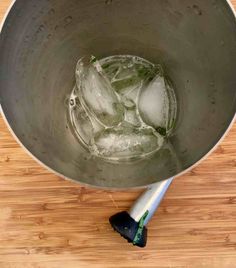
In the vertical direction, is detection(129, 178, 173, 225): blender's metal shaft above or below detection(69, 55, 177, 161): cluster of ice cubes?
below

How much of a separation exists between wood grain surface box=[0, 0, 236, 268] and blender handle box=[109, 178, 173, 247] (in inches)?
1.4

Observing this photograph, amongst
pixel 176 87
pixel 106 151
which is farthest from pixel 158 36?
pixel 106 151

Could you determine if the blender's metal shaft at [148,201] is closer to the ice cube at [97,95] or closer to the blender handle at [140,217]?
the blender handle at [140,217]

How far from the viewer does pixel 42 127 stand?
632mm

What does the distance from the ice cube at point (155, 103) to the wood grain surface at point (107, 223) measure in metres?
0.11

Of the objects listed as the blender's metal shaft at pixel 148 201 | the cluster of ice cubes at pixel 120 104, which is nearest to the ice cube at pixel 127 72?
the cluster of ice cubes at pixel 120 104

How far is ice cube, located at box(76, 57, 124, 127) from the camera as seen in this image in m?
0.74

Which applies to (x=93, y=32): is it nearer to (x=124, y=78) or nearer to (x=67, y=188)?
(x=124, y=78)

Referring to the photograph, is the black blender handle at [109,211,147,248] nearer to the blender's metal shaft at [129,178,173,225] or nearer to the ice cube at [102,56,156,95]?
the blender's metal shaft at [129,178,173,225]

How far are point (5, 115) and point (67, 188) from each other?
0.84ft

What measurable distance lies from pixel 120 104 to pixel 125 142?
7cm

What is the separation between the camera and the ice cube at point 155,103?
75 centimetres

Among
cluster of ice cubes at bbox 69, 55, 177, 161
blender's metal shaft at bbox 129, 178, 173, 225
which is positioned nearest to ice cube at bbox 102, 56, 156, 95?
cluster of ice cubes at bbox 69, 55, 177, 161

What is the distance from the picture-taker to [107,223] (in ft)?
2.51
